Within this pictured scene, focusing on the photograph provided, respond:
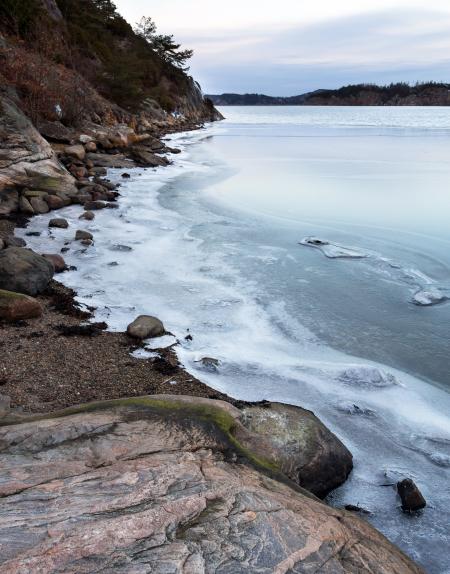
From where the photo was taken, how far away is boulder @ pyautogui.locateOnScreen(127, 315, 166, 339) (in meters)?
5.41

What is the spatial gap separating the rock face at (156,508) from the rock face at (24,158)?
8.59 metres

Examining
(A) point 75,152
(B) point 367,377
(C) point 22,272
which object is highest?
(A) point 75,152

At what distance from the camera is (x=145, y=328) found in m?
5.44

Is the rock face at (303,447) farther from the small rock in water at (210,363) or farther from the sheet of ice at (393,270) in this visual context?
the sheet of ice at (393,270)

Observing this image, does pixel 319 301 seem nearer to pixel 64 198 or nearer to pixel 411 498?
pixel 411 498

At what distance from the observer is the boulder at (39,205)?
10633 mm

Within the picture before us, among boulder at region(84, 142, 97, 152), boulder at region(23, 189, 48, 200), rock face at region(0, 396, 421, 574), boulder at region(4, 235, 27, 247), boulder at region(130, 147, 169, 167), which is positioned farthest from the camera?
boulder at region(130, 147, 169, 167)

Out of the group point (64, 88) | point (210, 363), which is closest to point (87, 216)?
point (210, 363)

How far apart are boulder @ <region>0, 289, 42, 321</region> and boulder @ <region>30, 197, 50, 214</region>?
5.56 m

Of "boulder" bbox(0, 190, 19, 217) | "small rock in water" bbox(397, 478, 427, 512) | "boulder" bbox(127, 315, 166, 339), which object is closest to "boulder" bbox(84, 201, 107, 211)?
"boulder" bbox(0, 190, 19, 217)

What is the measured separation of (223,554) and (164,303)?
4.64 m

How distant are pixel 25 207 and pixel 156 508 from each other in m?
9.30

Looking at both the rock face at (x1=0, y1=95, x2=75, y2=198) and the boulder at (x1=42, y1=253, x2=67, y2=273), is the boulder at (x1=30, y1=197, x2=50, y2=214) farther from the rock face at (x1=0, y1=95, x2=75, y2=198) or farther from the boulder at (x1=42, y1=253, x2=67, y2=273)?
the boulder at (x1=42, y1=253, x2=67, y2=273)

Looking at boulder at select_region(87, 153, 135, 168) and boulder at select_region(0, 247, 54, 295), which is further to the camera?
boulder at select_region(87, 153, 135, 168)
